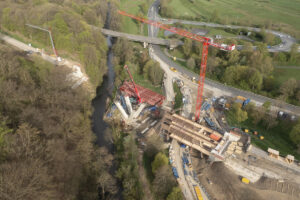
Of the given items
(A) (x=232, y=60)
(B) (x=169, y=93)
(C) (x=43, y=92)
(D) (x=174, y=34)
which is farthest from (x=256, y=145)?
(D) (x=174, y=34)

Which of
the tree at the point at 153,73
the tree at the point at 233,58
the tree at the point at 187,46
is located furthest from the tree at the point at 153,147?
the tree at the point at 187,46

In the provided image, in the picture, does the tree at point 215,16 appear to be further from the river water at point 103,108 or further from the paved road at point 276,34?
the river water at point 103,108

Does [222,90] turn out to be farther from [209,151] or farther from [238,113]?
[209,151]

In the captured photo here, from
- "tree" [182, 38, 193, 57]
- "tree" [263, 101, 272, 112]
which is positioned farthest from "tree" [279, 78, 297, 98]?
"tree" [182, 38, 193, 57]

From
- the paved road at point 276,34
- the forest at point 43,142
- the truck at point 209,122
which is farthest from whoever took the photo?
the paved road at point 276,34

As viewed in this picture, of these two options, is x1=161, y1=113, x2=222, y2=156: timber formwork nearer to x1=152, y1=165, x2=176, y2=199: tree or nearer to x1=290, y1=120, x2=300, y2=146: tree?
x1=152, y1=165, x2=176, y2=199: tree

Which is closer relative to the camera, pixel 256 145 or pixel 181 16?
pixel 256 145

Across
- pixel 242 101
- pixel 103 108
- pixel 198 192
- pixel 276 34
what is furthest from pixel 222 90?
pixel 276 34

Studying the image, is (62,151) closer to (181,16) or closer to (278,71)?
(278,71)
